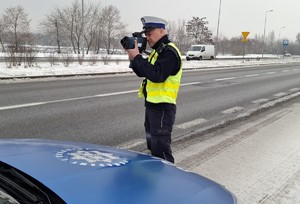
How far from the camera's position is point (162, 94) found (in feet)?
10.00

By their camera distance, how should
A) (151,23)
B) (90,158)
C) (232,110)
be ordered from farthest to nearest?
(232,110)
(151,23)
(90,158)

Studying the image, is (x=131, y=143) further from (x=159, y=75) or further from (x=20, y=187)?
(x=20, y=187)

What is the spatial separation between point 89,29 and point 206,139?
50972mm

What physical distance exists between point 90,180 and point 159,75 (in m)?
1.41

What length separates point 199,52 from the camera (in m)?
39.2

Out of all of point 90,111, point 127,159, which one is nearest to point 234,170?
point 127,159

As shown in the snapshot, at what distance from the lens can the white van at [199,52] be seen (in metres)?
38.8

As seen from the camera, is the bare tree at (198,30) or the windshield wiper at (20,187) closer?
the windshield wiper at (20,187)

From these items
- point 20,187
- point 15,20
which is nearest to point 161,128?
point 20,187

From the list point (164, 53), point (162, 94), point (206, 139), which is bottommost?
point (206, 139)

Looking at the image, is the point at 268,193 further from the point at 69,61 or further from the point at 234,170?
the point at 69,61

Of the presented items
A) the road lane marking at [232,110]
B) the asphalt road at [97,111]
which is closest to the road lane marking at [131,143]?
the asphalt road at [97,111]

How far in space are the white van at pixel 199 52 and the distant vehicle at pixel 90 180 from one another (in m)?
37.3

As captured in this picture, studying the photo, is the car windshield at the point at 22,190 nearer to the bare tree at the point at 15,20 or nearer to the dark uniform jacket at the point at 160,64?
the dark uniform jacket at the point at 160,64
